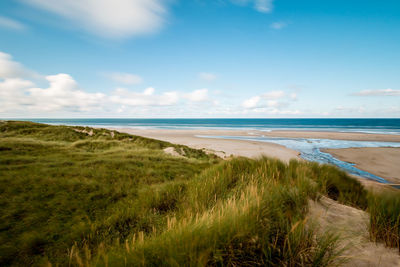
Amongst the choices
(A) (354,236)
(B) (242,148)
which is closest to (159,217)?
(A) (354,236)

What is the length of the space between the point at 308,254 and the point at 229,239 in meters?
0.87

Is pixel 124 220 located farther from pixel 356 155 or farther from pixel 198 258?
pixel 356 155

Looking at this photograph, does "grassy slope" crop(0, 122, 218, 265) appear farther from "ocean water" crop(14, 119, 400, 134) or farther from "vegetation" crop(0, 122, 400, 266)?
"ocean water" crop(14, 119, 400, 134)

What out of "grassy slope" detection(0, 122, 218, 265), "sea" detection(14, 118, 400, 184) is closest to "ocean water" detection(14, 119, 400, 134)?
"sea" detection(14, 118, 400, 184)

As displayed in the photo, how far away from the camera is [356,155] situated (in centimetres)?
1819

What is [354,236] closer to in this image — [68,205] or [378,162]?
[68,205]

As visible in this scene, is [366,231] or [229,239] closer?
[229,239]

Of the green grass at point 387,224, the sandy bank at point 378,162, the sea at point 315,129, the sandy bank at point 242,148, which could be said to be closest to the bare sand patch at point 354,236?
the green grass at point 387,224

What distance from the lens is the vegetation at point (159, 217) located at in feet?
6.10

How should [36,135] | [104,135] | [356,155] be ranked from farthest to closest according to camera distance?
[356,155], [104,135], [36,135]

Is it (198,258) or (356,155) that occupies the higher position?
(198,258)

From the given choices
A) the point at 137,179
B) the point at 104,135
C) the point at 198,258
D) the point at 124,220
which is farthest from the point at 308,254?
the point at 104,135

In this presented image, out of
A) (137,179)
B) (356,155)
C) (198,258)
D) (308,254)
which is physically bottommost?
(356,155)

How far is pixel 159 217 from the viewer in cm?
354
